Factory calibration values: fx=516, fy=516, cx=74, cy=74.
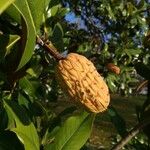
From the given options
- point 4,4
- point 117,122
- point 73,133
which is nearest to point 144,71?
point 117,122

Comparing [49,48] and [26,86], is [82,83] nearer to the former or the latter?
[49,48]

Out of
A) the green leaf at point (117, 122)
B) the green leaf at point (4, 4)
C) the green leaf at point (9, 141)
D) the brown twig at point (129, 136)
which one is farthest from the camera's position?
the green leaf at point (117, 122)

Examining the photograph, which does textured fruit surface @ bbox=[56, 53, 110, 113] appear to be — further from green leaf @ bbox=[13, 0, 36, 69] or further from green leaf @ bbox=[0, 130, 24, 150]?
green leaf @ bbox=[0, 130, 24, 150]

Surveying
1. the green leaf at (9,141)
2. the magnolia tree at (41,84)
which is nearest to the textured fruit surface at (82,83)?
the magnolia tree at (41,84)

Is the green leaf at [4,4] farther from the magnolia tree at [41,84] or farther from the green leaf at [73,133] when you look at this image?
the green leaf at [73,133]

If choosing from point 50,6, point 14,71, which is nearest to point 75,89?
point 14,71

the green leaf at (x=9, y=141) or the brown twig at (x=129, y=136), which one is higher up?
the green leaf at (x=9, y=141)

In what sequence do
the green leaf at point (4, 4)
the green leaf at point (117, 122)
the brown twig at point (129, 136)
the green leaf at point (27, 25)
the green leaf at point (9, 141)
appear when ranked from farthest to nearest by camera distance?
1. the green leaf at point (117, 122)
2. the brown twig at point (129, 136)
3. the green leaf at point (9, 141)
4. the green leaf at point (27, 25)
5. the green leaf at point (4, 4)

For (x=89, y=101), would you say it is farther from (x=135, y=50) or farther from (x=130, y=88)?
(x=130, y=88)
